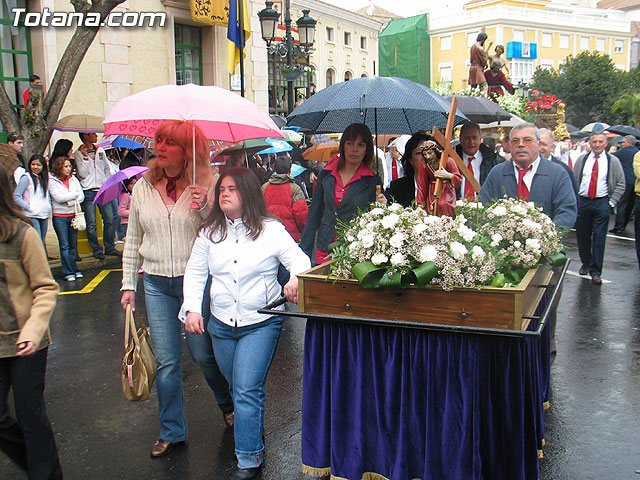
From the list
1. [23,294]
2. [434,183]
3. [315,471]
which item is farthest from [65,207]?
[315,471]

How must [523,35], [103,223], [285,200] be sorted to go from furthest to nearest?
1. [523,35]
2. [103,223]
3. [285,200]

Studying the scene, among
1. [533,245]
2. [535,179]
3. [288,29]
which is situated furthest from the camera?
[288,29]

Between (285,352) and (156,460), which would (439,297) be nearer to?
(156,460)

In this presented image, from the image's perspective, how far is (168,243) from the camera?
3.90m

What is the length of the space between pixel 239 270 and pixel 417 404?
3.95 ft

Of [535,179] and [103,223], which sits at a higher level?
[535,179]

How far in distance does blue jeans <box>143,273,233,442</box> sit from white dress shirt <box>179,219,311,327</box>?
27 centimetres

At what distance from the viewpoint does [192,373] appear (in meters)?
5.50

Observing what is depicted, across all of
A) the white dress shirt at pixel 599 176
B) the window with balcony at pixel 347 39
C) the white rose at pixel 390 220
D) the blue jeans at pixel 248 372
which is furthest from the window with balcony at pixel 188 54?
the window with balcony at pixel 347 39

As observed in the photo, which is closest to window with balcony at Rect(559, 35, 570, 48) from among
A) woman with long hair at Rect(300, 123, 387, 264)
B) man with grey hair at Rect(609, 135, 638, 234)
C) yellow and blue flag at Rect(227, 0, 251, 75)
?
man with grey hair at Rect(609, 135, 638, 234)

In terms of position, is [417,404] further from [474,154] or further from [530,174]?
[474,154]

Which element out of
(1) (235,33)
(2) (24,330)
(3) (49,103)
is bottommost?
(2) (24,330)

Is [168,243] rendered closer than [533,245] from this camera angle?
No

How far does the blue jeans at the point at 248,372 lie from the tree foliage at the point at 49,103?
311 inches
